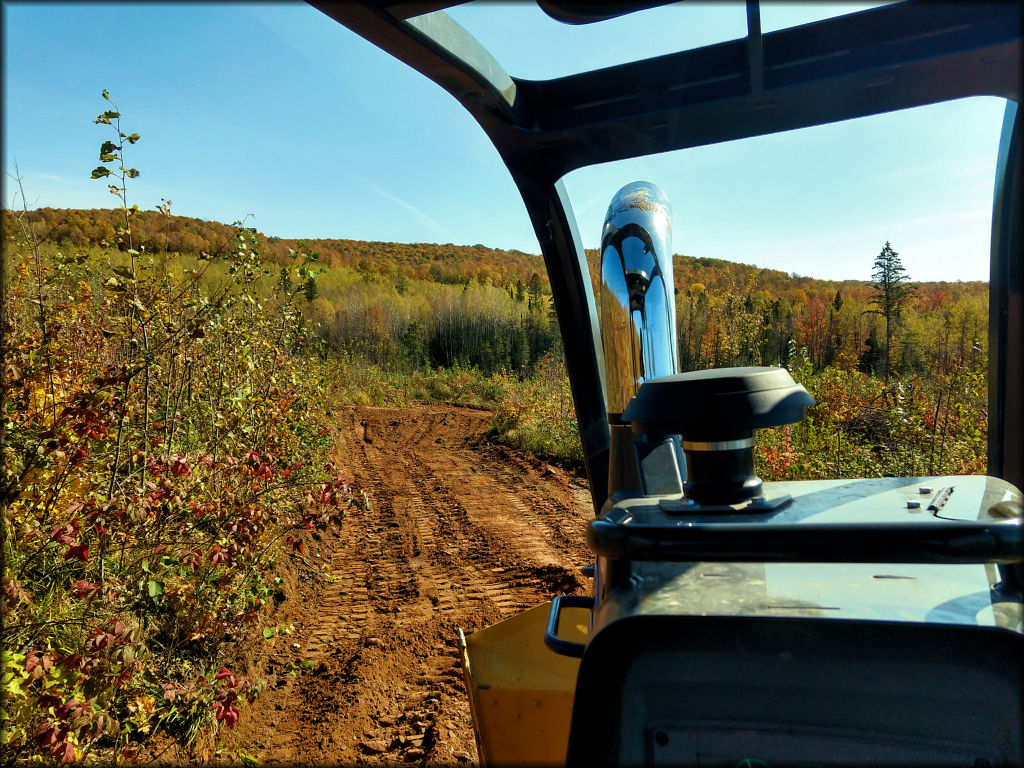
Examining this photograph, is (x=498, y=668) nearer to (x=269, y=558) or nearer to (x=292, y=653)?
(x=292, y=653)

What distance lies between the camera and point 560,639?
1.22 meters

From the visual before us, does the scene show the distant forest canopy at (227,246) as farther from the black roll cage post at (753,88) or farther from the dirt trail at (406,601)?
the dirt trail at (406,601)

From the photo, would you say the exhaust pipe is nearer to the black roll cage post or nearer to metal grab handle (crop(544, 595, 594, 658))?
the black roll cage post

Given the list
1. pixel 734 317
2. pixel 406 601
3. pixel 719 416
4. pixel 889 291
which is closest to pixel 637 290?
pixel 719 416

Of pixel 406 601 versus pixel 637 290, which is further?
pixel 406 601

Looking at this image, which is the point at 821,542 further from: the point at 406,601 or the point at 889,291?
the point at 889,291

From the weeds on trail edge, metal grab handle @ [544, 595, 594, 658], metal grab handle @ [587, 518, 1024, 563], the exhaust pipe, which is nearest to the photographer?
metal grab handle @ [587, 518, 1024, 563]

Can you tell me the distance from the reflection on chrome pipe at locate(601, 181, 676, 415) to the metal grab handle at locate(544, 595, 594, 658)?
574 millimetres

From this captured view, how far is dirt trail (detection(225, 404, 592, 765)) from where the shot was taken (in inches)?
126

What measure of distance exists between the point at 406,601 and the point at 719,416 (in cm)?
430

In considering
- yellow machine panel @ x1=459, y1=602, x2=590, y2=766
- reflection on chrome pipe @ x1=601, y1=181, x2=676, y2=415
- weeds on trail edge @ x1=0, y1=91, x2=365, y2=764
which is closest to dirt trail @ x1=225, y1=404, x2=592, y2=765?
weeds on trail edge @ x1=0, y1=91, x2=365, y2=764

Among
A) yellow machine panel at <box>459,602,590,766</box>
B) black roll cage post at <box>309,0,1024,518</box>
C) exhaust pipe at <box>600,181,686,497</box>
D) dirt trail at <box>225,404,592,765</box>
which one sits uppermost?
black roll cage post at <box>309,0,1024,518</box>

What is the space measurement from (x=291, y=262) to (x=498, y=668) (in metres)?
3.10

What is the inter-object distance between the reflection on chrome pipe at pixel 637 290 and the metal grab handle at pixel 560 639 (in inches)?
22.6
